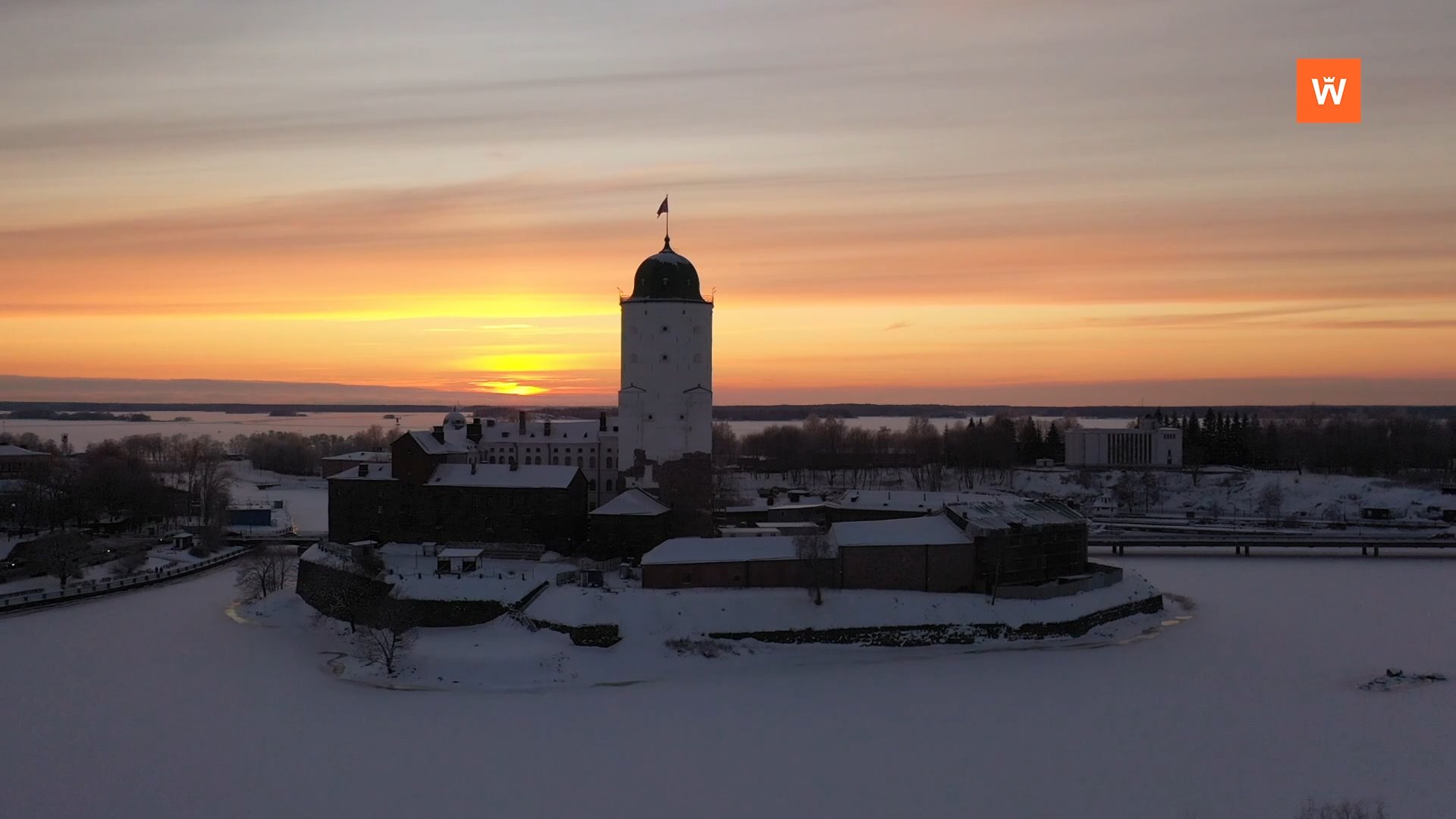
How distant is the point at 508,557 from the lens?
1486 inches

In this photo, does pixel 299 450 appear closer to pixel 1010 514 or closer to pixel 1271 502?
pixel 1271 502

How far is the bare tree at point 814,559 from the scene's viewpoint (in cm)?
3388

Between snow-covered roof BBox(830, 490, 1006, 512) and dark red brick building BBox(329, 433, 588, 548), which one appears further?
snow-covered roof BBox(830, 490, 1006, 512)

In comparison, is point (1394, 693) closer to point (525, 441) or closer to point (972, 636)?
point (972, 636)

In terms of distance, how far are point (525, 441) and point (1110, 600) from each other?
2237 centimetres

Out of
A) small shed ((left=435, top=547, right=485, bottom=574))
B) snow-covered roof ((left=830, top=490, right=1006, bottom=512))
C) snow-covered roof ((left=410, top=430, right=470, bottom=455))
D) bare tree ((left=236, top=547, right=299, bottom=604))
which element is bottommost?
bare tree ((left=236, top=547, right=299, bottom=604))

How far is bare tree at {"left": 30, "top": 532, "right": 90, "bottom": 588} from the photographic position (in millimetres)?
40531

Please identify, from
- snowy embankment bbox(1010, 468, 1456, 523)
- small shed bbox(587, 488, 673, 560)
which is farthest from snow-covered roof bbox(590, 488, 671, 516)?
snowy embankment bbox(1010, 468, 1456, 523)

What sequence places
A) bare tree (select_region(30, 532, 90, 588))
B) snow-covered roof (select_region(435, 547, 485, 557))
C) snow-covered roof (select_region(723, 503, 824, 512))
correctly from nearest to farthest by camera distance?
snow-covered roof (select_region(435, 547, 485, 557)) < bare tree (select_region(30, 532, 90, 588)) < snow-covered roof (select_region(723, 503, 824, 512))

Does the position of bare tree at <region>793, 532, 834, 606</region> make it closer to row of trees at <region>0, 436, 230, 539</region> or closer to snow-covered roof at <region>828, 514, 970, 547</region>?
snow-covered roof at <region>828, 514, 970, 547</region>

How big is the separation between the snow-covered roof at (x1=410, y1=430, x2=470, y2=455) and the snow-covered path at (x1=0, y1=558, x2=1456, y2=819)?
9334mm

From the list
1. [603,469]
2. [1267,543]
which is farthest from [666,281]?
[1267,543]

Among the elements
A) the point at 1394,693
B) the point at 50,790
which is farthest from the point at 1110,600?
the point at 50,790

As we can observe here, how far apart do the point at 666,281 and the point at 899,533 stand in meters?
12.6
